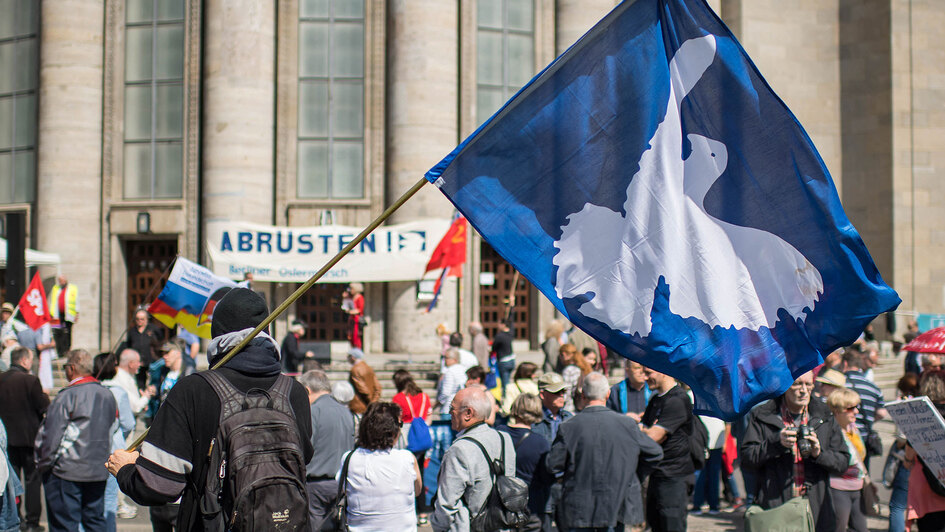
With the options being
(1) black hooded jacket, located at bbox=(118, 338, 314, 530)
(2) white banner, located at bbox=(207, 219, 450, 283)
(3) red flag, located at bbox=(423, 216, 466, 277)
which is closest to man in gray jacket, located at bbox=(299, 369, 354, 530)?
(1) black hooded jacket, located at bbox=(118, 338, 314, 530)

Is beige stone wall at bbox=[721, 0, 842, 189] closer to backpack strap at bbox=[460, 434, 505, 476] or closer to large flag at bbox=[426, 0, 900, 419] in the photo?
backpack strap at bbox=[460, 434, 505, 476]

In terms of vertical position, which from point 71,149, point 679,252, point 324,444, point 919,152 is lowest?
point 324,444

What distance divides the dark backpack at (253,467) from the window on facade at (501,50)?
69.8 ft

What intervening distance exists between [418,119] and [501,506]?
58.1 ft

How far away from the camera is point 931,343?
33.2 feet

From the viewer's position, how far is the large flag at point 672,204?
5137 millimetres

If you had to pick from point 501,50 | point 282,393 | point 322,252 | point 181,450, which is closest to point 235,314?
→ point 282,393

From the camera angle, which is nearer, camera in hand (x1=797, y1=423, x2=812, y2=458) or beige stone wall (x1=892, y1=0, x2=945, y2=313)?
camera in hand (x1=797, y1=423, x2=812, y2=458)

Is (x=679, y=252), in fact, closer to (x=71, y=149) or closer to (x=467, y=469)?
(x=467, y=469)

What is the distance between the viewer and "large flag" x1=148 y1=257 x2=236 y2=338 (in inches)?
425

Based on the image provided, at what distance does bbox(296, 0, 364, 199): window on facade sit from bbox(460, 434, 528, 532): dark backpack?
61.3 feet

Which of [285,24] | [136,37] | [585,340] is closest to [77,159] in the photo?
[136,37]

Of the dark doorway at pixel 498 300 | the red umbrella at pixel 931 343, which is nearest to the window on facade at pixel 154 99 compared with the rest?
the dark doorway at pixel 498 300

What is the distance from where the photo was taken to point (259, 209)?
23.3 meters
